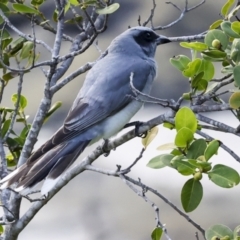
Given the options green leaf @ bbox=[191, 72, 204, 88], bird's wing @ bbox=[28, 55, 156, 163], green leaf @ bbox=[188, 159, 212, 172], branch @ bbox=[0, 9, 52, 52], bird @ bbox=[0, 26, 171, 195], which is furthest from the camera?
bird's wing @ bbox=[28, 55, 156, 163]

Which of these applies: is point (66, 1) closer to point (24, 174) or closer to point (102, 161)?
point (24, 174)

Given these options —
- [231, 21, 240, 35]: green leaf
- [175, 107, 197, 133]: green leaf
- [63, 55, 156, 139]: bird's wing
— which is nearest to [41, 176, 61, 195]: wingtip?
[63, 55, 156, 139]: bird's wing

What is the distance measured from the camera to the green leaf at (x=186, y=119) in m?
1.99

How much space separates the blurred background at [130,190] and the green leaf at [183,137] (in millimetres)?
1823

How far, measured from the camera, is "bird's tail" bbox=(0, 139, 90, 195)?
7.89ft

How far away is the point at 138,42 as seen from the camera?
3461 millimetres

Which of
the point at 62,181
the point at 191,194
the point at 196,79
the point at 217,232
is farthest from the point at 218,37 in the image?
the point at 62,181

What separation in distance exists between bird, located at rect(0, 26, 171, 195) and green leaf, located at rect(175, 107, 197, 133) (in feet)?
2.07

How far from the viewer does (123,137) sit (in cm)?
245

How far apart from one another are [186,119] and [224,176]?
23 cm

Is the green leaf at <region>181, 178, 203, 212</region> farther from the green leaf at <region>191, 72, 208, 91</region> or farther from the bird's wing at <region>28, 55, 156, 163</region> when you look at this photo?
the bird's wing at <region>28, 55, 156, 163</region>

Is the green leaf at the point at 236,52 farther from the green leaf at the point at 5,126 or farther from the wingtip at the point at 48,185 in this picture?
the green leaf at the point at 5,126

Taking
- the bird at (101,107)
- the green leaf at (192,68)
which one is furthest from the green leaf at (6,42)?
the green leaf at (192,68)

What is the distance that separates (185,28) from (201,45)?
8.99 feet
